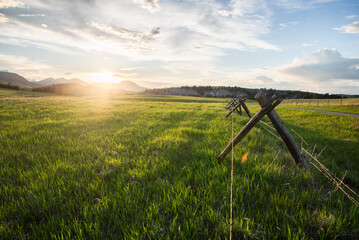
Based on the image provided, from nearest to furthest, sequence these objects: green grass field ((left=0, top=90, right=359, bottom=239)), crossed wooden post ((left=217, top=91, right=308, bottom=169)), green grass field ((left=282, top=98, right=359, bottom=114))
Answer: green grass field ((left=0, top=90, right=359, bottom=239)), crossed wooden post ((left=217, top=91, right=308, bottom=169)), green grass field ((left=282, top=98, right=359, bottom=114))

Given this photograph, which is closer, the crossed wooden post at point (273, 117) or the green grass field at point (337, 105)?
the crossed wooden post at point (273, 117)

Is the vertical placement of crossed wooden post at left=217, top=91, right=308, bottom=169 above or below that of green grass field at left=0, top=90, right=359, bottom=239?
above

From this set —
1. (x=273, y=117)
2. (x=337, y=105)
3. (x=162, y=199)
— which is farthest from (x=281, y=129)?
(x=337, y=105)

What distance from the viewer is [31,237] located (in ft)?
6.73

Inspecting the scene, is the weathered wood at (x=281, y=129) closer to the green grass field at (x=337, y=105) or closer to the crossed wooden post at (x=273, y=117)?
the crossed wooden post at (x=273, y=117)

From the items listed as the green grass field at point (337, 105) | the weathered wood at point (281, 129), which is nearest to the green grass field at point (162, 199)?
the weathered wood at point (281, 129)

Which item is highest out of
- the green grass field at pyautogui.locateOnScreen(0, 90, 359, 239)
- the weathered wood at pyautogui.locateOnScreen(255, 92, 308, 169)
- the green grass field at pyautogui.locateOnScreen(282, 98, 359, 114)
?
the green grass field at pyautogui.locateOnScreen(282, 98, 359, 114)

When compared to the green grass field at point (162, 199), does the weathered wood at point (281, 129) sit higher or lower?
higher

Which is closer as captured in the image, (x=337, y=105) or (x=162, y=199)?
(x=162, y=199)

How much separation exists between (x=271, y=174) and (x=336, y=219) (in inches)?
47.9

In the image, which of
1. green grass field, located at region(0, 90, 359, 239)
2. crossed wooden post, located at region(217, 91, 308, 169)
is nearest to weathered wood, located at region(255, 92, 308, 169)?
crossed wooden post, located at region(217, 91, 308, 169)

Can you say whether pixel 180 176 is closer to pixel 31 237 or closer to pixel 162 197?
pixel 162 197

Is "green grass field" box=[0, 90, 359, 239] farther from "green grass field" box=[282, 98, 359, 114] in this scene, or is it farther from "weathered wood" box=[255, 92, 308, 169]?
"green grass field" box=[282, 98, 359, 114]

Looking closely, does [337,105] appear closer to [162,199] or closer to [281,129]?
[281,129]
